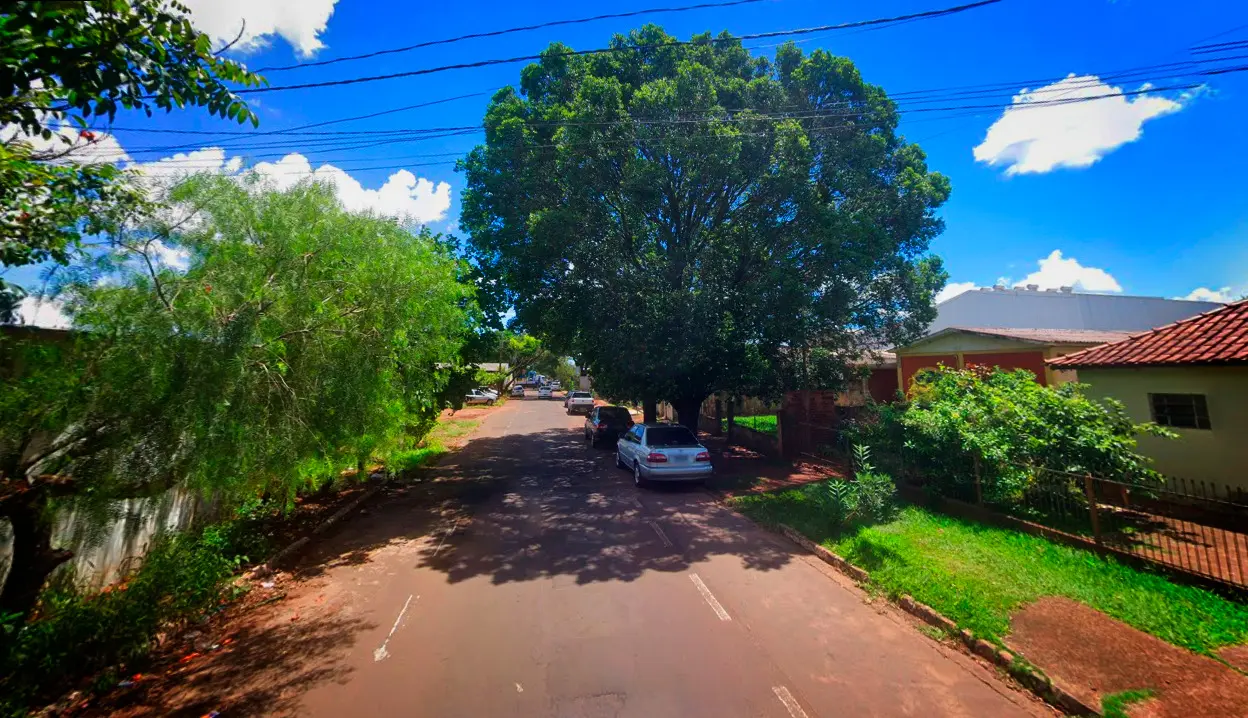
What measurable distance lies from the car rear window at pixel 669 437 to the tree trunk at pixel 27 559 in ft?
31.6

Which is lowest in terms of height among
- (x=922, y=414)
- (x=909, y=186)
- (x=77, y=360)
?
(x=922, y=414)

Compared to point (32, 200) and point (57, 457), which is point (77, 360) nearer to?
point (57, 457)

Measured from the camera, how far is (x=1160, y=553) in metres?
6.56

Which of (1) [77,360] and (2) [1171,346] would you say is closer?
(1) [77,360]

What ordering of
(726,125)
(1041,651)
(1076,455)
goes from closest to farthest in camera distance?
1. (1041,651)
2. (1076,455)
3. (726,125)

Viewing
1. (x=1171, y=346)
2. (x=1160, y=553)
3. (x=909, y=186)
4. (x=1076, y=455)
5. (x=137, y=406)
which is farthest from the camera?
(x=909, y=186)

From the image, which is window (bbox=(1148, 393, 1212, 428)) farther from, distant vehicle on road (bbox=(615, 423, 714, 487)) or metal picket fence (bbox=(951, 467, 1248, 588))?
distant vehicle on road (bbox=(615, 423, 714, 487))

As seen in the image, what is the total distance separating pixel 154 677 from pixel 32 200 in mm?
4301

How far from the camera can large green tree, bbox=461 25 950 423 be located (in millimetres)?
12602

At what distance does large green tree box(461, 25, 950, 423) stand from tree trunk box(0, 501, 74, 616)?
1011 cm

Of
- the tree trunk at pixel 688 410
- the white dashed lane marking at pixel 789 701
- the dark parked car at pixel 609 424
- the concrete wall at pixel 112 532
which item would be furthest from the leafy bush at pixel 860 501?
the dark parked car at pixel 609 424

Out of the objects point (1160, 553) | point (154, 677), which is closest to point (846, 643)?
point (1160, 553)

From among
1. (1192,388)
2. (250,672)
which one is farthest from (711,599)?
(1192,388)

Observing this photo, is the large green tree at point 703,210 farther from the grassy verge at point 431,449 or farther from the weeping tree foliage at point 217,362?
the weeping tree foliage at point 217,362
